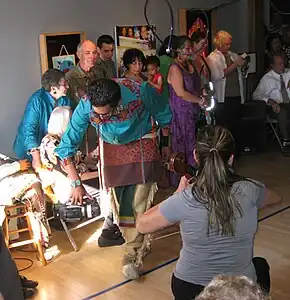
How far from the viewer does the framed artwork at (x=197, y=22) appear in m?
5.49

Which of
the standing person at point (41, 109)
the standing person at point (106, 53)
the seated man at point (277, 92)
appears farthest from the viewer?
the seated man at point (277, 92)

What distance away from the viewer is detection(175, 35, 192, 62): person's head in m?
4.21

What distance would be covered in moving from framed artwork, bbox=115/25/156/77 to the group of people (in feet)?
0.47

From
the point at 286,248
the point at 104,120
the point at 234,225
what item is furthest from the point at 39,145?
the point at 234,225

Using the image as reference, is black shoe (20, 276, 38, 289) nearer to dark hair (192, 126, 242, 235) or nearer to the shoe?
the shoe

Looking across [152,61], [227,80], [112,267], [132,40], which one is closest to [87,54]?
[152,61]

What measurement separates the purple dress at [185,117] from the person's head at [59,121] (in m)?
1.15

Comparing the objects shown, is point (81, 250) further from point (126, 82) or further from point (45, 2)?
→ point (45, 2)

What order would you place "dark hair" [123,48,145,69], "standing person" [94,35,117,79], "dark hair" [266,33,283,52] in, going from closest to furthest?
"dark hair" [123,48,145,69] < "standing person" [94,35,117,79] < "dark hair" [266,33,283,52]

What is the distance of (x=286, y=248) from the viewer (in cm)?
337

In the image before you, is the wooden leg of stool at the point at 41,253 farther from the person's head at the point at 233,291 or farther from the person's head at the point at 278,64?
the person's head at the point at 278,64

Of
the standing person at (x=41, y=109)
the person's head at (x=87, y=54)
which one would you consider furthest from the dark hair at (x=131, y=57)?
the standing person at (x=41, y=109)

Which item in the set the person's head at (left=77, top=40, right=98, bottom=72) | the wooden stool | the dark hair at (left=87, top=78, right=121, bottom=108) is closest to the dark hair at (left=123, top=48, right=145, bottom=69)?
the person's head at (left=77, top=40, right=98, bottom=72)

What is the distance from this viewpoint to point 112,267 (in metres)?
3.24
